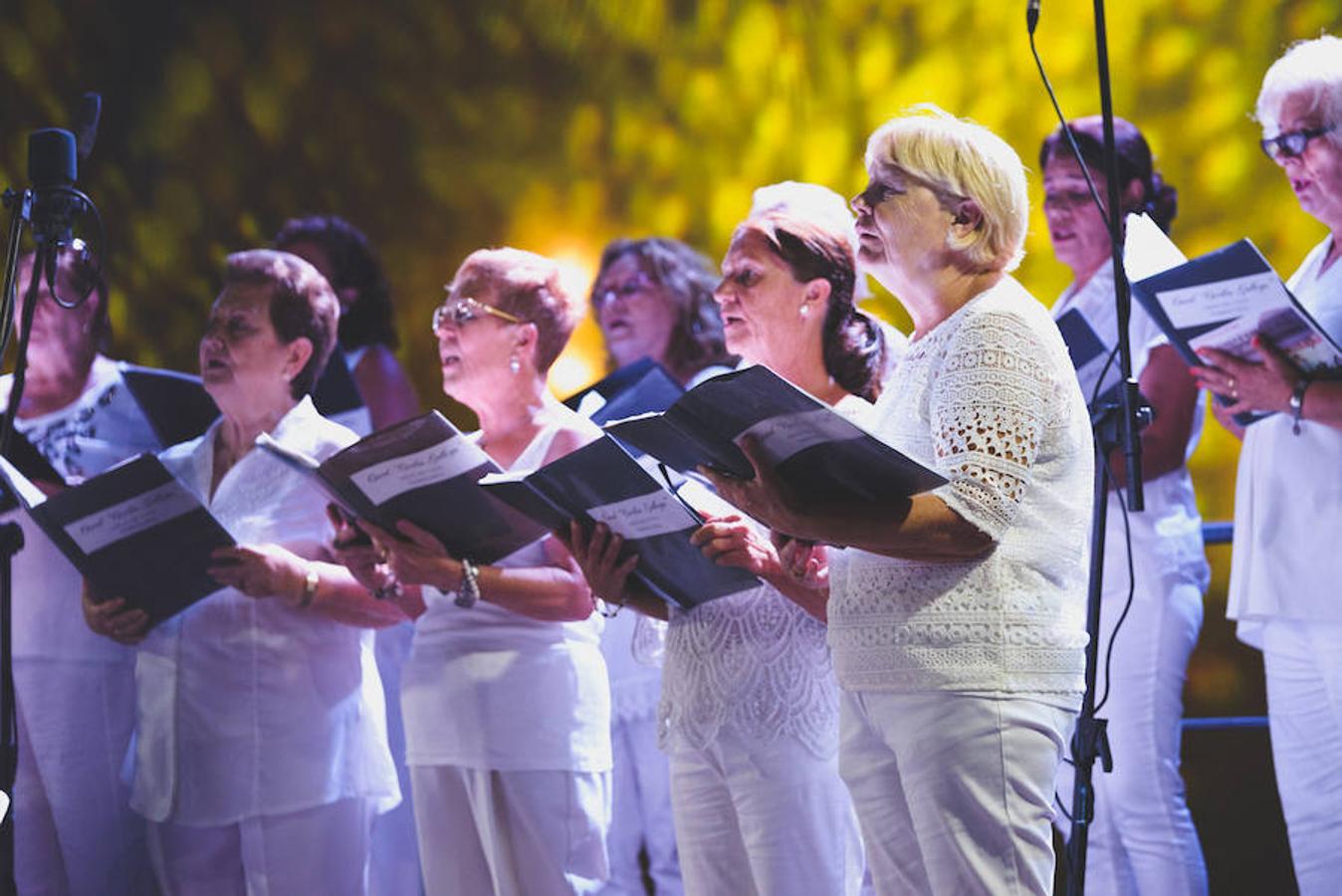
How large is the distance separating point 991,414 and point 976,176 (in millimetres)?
364

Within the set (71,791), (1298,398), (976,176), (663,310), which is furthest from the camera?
(663,310)

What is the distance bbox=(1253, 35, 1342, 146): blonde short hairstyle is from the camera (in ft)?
8.95

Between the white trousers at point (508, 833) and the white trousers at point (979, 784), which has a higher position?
the white trousers at point (979, 784)

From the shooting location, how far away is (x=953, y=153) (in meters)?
2.05

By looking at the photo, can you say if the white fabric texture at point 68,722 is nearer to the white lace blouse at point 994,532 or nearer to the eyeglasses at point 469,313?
the eyeglasses at point 469,313

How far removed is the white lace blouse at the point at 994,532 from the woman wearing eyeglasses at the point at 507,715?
36.3 inches

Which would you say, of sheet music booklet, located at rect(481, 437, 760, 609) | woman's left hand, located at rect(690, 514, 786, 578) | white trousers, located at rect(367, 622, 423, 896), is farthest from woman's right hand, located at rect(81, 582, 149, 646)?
woman's left hand, located at rect(690, 514, 786, 578)

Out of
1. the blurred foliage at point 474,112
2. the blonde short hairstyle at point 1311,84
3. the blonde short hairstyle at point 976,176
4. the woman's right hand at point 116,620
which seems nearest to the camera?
the blonde short hairstyle at point 976,176

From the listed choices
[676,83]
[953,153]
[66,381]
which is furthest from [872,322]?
[676,83]

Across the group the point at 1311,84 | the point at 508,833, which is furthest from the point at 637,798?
the point at 1311,84

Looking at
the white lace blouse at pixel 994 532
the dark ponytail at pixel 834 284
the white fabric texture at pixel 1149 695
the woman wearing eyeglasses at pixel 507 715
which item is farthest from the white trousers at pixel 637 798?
the white lace blouse at pixel 994 532

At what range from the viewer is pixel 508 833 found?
2.76 meters

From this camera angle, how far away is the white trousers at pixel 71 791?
3.24 meters

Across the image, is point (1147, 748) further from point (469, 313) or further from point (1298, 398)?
point (469, 313)
